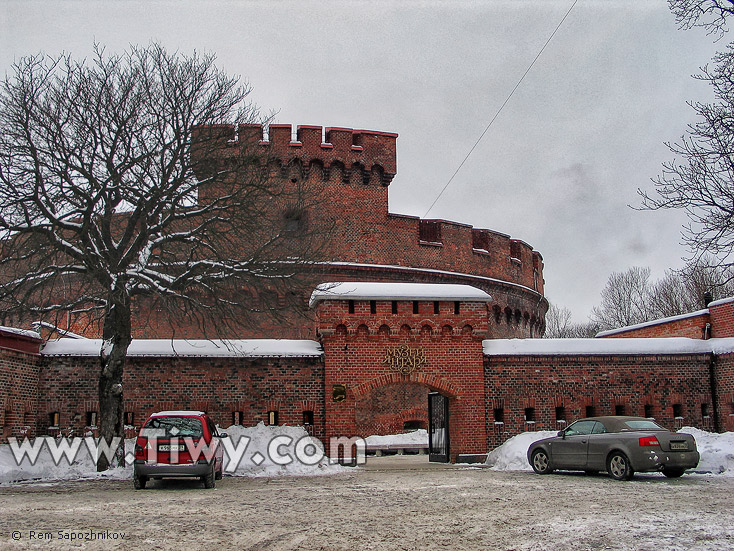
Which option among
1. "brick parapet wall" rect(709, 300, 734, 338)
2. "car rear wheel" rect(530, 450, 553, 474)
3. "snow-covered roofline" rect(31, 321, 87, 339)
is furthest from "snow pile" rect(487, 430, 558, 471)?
"snow-covered roofline" rect(31, 321, 87, 339)

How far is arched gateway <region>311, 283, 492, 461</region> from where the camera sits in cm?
1733

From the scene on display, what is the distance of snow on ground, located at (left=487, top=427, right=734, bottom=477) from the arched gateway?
1199mm

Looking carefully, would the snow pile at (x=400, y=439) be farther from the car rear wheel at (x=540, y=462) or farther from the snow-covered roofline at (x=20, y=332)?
the snow-covered roofline at (x=20, y=332)

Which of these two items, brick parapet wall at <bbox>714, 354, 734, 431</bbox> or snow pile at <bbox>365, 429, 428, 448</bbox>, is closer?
brick parapet wall at <bbox>714, 354, 734, 431</bbox>

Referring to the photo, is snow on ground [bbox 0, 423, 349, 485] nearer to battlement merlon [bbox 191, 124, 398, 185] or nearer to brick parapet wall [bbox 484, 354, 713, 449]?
brick parapet wall [bbox 484, 354, 713, 449]

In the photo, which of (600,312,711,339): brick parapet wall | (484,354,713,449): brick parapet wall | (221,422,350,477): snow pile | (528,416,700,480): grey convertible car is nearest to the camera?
(528,416,700,480): grey convertible car

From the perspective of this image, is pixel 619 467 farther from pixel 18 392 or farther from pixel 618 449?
pixel 18 392

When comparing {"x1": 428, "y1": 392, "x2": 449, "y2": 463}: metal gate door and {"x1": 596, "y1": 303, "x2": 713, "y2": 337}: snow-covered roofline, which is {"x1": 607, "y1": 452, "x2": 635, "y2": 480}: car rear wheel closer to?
{"x1": 428, "y1": 392, "x2": 449, "y2": 463}: metal gate door

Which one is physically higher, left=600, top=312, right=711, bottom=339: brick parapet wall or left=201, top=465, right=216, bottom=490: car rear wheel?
left=600, top=312, right=711, bottom=339: brick parapet wall

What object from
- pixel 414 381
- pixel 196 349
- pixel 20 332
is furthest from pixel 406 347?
pixel 20 332

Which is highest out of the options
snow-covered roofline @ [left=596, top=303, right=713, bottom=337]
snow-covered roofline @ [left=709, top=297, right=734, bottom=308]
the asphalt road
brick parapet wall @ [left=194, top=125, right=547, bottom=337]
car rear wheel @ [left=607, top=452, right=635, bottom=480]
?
brick parapet wall @ [left=194, top=125, right=547, bottom=337]

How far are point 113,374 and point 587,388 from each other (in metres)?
11.0

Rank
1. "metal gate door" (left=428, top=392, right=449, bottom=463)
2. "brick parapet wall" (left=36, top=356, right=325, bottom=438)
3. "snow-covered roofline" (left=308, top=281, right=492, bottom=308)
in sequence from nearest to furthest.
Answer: "brick parapet wall" (left=36, top=356, right=325, bottom=438)
"snow-covered roofline" (left=308, top=281, right=492, bottom=308)
"metal gate door" (left=428, top=392, right=449, bottom=463)

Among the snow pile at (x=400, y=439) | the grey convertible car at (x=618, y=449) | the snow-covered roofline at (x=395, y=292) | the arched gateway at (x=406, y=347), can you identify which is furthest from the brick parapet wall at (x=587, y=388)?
the snow pile at (x=400, y=439)
